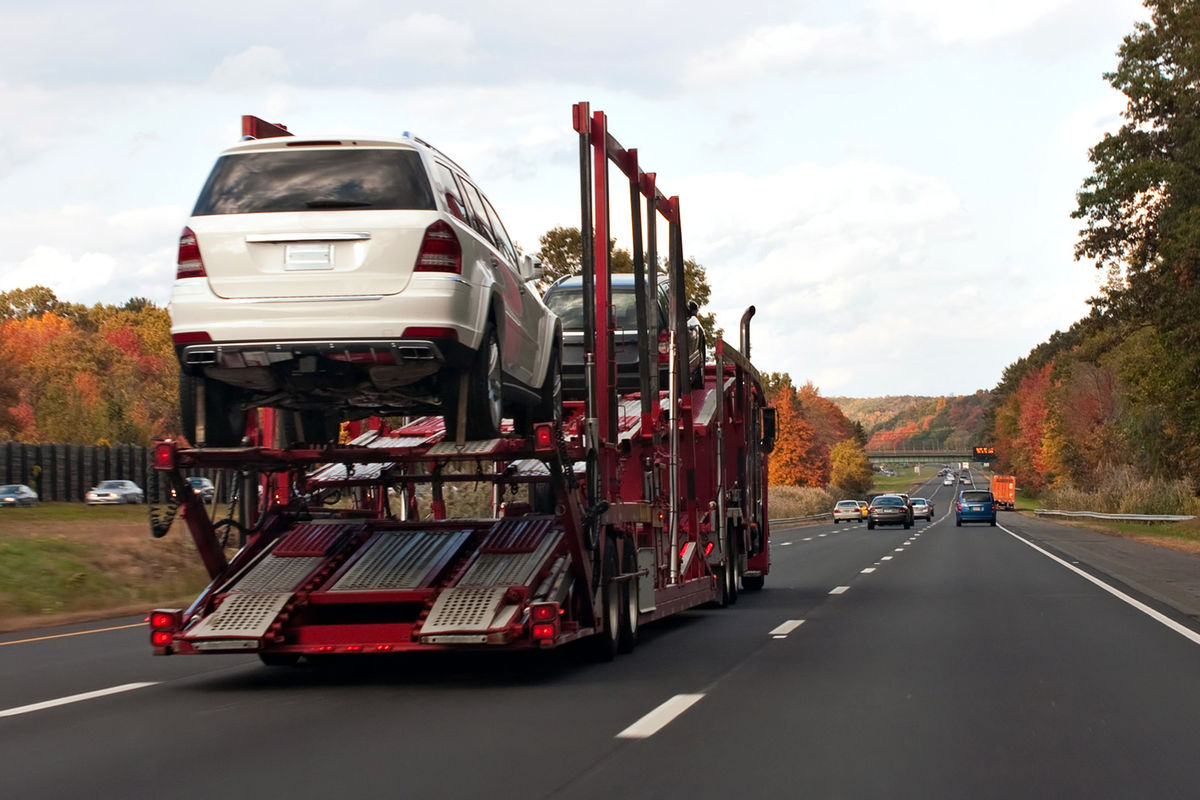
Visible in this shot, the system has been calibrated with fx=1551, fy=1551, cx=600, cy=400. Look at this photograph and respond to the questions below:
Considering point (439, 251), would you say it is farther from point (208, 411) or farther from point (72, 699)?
point (72, 699)

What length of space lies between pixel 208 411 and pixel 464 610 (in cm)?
213

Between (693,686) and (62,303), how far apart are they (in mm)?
127504

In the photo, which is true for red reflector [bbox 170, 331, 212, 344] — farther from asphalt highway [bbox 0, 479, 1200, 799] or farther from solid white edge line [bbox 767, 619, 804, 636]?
solid white edge line [bbox 767, 619, 804, 636]

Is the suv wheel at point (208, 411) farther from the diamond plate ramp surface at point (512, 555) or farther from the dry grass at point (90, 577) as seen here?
the dry grass at point (90, 577)

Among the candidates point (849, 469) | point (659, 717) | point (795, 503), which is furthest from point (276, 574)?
point (849, 469)

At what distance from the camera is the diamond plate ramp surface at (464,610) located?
9.95 metres

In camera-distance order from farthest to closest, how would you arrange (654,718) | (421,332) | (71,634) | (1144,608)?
(1144,608) → (71,634) → (421,332) → (654,718)

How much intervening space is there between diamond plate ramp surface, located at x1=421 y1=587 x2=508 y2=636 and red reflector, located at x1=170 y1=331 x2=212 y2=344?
2304 mm

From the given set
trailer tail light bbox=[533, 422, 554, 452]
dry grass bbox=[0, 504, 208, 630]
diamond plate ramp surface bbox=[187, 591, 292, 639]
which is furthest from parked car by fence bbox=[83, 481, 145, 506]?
trailer tail light bbox=[533, 422, 554, 452]

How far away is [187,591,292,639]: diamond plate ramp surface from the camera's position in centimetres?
1016

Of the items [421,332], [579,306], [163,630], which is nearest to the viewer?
[421,332]

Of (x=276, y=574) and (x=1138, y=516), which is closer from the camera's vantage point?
(x=276, y=574)

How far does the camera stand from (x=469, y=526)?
11781 mm

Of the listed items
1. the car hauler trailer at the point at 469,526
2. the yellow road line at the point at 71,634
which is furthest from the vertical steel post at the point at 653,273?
the yellow road line at the point at 71,634
